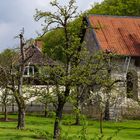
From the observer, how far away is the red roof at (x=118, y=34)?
5012 cm

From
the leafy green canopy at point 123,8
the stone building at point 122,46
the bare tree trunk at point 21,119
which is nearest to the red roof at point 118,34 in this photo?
the stone building at point 122,46

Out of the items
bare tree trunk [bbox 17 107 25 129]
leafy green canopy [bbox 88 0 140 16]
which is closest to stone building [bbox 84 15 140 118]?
bare tree trunk [bbox 17 107 25 129]

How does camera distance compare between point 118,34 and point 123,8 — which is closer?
point 118,34

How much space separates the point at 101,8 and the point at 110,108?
39.4 meters

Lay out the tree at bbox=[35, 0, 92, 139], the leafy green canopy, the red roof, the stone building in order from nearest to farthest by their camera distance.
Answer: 1. the tree at bbox=[35, 0, 92, 139]
2. the stone building
3. the red roof
4. the leafy green canopy

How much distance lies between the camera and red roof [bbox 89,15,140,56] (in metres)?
50.1

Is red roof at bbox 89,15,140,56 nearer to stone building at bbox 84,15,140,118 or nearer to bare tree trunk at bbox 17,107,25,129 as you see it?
stone building at bbox 84,15,140,118

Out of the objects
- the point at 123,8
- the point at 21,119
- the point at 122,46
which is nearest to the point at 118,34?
the point at 122,46

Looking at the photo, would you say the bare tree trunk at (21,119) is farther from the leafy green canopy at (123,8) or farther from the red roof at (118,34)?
the leafy green canopy at (123,8)

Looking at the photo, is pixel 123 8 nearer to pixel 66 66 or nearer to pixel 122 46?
pixel 122 46

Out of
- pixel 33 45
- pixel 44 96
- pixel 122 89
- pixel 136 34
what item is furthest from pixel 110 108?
pixel 44 96

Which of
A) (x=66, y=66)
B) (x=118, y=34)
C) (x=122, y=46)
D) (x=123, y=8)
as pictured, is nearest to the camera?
(x=66, y=66)

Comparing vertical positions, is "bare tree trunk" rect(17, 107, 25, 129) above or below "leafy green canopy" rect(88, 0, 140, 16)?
below

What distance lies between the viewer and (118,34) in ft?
170
